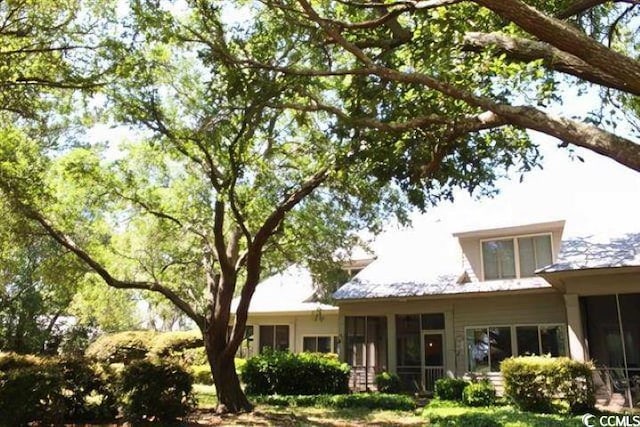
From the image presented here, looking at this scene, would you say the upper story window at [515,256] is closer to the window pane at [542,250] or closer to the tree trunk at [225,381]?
the window pane at [542,250]

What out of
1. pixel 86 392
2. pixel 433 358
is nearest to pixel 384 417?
pixel 86 392

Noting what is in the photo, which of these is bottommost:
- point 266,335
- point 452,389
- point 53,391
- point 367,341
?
point 452,389

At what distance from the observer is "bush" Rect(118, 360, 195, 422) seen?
1115 cm

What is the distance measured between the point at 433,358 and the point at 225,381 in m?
10.2

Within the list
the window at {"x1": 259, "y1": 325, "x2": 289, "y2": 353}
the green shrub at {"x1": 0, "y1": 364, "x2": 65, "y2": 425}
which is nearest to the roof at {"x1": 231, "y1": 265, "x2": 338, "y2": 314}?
the window at {"x1": 259, "y1": 325, "x2": 289, "y2": 353}

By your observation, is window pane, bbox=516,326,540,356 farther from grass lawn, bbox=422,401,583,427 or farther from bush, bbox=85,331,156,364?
bush, bbox=85,331,156,364

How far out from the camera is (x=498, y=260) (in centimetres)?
2162

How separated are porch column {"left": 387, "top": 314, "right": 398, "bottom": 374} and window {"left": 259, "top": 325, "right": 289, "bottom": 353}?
7328 millimetres

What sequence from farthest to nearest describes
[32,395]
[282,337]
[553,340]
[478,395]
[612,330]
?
[282,337] < [553,340] < [478,395] < [612,330] < [32,395]

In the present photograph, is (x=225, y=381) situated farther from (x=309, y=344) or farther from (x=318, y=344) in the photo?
(x=309, y=344)

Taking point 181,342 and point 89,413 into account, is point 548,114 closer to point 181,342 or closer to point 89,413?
point 89,413

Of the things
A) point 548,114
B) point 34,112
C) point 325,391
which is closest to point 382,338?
point 325,391

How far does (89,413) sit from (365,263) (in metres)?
17.7

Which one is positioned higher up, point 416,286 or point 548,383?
point 416,286
